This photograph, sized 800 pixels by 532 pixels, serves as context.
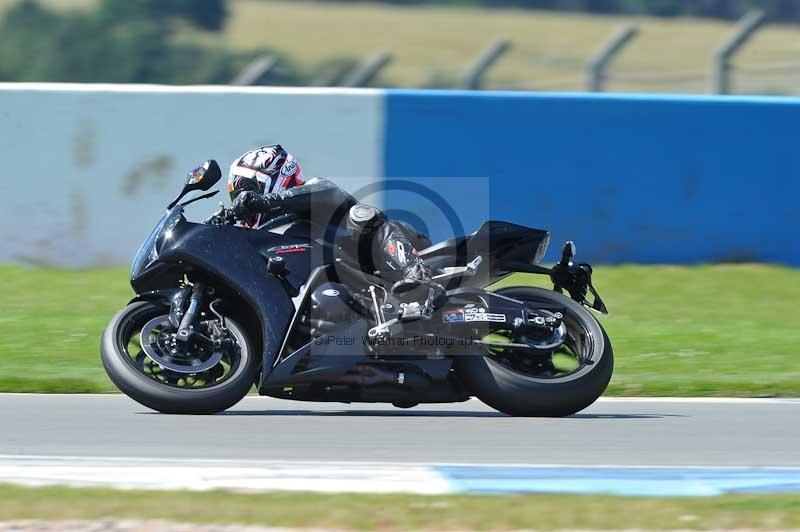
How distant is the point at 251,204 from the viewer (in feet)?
22.8

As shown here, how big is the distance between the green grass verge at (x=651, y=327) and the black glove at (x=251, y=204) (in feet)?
6.14

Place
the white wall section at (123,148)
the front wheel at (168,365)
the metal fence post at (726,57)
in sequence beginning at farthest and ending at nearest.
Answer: the metal fence post at (726,57) → the white wall section at (123,148) → the front wheel at (168,365)

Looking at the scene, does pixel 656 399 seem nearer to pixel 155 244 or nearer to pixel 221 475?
pixel 155 244

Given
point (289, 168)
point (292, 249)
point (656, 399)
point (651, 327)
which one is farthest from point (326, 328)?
point (651, 327)

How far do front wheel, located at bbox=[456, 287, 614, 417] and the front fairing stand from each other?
1567mm

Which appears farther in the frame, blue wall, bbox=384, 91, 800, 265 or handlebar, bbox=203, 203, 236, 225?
blue wall, bbox=384, 91, 800, 265

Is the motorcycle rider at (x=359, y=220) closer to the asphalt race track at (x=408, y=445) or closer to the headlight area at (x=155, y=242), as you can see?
the headlight area at (x=155, y=242)

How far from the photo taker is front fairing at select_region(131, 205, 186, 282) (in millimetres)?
7105

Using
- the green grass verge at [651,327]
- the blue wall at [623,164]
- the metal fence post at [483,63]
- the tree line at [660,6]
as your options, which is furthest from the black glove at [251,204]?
the tree line at [660,6]

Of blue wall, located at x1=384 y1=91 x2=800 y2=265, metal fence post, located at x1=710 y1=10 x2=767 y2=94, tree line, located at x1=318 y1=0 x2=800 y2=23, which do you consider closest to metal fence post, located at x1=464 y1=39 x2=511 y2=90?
metal fence post, located at x1=710 y1=10 x2=767 y2=94

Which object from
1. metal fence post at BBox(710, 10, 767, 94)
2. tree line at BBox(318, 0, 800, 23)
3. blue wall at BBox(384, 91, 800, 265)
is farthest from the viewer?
tree line at BBox(318, 0, 800, 23)

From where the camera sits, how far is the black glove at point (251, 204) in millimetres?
6957

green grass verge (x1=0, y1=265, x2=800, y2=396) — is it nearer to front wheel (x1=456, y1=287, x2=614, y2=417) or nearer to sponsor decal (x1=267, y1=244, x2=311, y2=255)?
front wheel (x1=456, y1=287, x2=614, y2=417)

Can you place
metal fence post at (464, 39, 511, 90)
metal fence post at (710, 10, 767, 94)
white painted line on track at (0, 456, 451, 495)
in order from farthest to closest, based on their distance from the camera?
metal fence post at (464, 39, 511, 90) < metal fence post at (710, 10, 767, 94) < white painted line on track at (0, 456, 451, 495)
